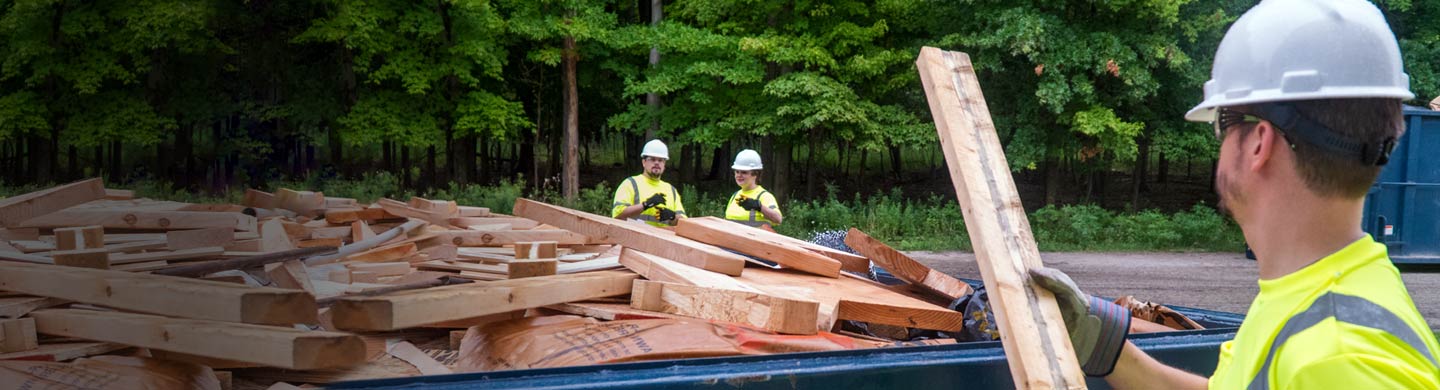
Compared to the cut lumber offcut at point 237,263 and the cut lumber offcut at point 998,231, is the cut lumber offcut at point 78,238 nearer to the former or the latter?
the cut lumber offcut at point 237,263

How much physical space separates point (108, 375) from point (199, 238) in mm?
1731

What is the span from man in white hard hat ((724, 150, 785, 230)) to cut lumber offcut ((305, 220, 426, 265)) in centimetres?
455

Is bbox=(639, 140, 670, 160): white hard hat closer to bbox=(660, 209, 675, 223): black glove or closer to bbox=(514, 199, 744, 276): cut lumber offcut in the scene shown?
bbox=(660, 209, 675, 223): black glove

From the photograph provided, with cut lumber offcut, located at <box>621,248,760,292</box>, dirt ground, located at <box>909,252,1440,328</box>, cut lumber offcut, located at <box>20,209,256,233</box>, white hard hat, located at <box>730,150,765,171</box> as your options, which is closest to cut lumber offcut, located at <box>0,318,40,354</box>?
cut lumber offcut, located at <box>20,209,256,233</box>

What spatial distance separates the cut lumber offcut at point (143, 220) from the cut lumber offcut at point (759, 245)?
199 centimetres

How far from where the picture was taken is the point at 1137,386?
1.99 meters

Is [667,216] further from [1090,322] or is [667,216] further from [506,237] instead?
[1090,322]

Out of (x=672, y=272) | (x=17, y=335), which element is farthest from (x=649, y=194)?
(x=17, y=335)

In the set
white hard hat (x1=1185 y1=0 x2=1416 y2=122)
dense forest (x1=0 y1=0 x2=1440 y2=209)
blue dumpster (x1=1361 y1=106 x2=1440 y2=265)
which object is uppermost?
dense forest (x1=0 y1=0 x2=1440 y2=209)

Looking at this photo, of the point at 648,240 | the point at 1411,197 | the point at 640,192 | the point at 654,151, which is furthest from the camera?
the point at 1411,197

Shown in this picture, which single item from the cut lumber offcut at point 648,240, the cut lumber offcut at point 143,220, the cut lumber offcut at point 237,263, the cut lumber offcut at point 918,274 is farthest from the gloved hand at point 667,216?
the cut lumber offcut at point 237,263

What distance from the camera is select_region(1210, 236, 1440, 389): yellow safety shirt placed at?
108cm

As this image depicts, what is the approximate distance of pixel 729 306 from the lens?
2.99m

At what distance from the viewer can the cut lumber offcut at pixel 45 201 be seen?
14.1ft
